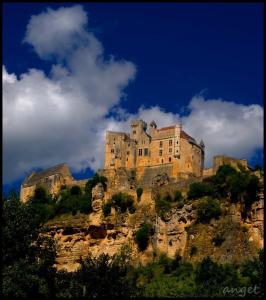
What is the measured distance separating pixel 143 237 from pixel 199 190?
6.94 metres

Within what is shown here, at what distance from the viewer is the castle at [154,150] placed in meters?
89.1

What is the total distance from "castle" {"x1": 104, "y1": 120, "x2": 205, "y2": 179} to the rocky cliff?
17558 mm

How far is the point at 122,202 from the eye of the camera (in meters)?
66.3

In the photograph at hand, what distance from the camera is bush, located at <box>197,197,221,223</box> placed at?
58.9 metres

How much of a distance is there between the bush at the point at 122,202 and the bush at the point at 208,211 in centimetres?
896

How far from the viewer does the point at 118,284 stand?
32812mm

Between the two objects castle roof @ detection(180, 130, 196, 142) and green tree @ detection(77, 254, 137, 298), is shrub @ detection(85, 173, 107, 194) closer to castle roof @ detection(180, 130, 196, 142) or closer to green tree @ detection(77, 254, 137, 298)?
castle roof @ detection(180, 130, 196, 142)

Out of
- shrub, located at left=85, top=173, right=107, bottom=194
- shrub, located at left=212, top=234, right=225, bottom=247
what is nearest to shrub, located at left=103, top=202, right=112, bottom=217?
shrub, located at left=85, top=173, right=107, bottom=194

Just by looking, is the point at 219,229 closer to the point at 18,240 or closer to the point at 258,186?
the point at 258,186

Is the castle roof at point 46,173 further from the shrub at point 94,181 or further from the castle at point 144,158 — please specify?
the shrub at point 94,181

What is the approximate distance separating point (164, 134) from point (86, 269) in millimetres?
61180

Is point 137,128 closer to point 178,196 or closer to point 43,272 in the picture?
point 178,196

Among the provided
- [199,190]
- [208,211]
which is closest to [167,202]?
[199,190]

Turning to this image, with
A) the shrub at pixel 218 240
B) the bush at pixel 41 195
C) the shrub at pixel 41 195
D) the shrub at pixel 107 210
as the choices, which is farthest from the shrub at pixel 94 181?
the shrub at pixel 218 240
